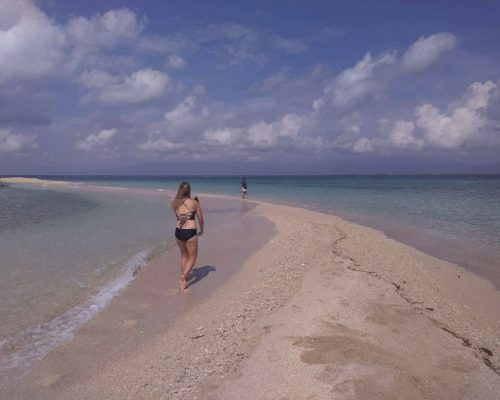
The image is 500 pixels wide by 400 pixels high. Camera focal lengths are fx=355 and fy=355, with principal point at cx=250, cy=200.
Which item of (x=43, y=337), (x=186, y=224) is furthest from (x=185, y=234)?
(x=43, y=337)

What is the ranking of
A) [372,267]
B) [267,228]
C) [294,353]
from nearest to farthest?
1. [294,353]
2. [372,267]
3. [267,228]

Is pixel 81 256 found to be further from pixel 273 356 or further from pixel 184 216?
pixel 273 356

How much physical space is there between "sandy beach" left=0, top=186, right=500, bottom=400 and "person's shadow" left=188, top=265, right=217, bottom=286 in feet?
0.77

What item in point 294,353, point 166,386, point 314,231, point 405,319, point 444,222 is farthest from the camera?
point 444,222

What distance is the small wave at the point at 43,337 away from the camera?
198 inches

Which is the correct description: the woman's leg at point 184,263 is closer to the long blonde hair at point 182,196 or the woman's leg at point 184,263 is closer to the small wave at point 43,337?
the long blonde hair at point 182,196

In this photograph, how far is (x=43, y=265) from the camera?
385 inches

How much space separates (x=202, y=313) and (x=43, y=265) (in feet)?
18.7

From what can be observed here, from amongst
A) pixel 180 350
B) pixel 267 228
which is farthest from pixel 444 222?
pixel 180 350

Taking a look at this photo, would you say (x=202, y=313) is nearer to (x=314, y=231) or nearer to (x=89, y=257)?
(x=89, y=257)

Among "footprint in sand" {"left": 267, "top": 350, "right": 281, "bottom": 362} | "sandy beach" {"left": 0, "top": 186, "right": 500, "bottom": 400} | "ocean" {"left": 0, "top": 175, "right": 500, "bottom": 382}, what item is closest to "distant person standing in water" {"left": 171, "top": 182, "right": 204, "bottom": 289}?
"sandy beach" {"left": 0, "top": 186, "right": 500, "bottom": 400}

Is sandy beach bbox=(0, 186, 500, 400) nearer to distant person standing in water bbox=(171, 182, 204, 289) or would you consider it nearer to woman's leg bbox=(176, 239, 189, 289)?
woman's leg bbox=(176, 239, 189, 289)

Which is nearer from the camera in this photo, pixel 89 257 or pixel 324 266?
pixel 324 266

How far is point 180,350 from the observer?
5.20 metres
